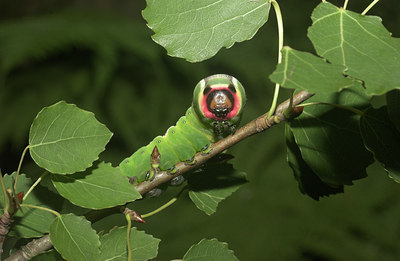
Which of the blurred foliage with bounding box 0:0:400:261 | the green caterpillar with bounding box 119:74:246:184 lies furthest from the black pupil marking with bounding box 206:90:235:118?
the blurred foliage with bounding box 0:0:400:261

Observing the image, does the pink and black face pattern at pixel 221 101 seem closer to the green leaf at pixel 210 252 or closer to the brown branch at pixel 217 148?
the brown branch at pixel 217 148

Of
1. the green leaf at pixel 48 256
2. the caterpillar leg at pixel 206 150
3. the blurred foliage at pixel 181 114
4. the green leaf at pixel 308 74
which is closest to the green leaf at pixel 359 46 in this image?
the green leaf at pixel 308 74

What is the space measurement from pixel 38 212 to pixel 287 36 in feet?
6.11

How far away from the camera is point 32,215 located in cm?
47

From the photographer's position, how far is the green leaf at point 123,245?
45 centimetres

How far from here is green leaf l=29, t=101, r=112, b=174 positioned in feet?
1.32

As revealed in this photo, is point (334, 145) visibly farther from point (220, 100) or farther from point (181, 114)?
point (181, 114)

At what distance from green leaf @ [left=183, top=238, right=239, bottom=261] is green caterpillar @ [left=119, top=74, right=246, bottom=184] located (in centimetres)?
8

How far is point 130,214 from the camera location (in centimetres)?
46

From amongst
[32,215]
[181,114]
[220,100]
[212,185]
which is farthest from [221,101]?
[181,114]

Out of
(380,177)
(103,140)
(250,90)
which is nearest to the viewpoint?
(103,140)

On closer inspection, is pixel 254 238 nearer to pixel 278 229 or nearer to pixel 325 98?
pixel 278 229

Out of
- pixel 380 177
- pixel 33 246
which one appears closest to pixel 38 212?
pixel 33 246

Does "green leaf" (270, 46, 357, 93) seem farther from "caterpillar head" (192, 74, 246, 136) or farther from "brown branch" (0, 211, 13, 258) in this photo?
"brown branch" (0, 211, 13, 258)
